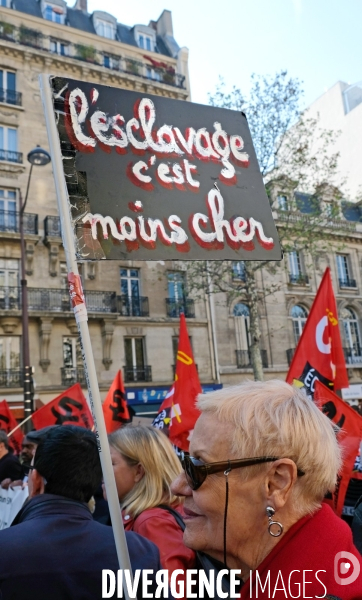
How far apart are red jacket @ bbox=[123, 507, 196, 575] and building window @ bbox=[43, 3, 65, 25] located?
26.3m

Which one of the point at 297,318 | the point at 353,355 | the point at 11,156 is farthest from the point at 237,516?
the point at 353,355

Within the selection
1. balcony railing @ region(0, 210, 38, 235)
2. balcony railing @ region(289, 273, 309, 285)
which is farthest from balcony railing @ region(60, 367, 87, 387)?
balcony railing @ region(289, 273, 309, 285)

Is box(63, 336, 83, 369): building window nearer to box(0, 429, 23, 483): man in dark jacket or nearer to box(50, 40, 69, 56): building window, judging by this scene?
box(50, 40, 69, 56): building window

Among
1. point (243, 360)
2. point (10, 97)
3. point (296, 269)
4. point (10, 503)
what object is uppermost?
point (10, 97)

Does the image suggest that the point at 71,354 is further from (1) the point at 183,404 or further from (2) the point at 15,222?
(1) the point at 183,404

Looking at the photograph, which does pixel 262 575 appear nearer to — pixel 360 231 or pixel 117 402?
pixel 117 402

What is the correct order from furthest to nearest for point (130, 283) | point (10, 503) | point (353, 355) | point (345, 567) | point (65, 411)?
point (353, 355)
point (130, 283)
point (65, 411)
point (10, 503)
point (345, 567)

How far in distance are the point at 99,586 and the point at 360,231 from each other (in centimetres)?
2946

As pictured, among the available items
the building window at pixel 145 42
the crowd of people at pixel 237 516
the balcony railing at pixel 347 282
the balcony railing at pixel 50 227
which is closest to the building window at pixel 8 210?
the balcony railing at pixel 50 227

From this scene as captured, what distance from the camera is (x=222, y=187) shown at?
9.29 ft

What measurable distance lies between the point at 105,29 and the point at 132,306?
1443 cm

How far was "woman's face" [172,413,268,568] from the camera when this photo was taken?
1.43 meters

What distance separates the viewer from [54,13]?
79.1ft

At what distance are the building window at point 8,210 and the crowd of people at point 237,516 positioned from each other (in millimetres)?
18950
